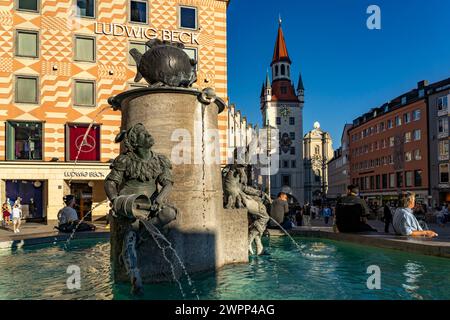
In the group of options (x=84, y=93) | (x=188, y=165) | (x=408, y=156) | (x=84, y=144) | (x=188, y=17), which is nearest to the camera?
(x=188, y=165)

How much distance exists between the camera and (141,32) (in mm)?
31078

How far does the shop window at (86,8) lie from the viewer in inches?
1180

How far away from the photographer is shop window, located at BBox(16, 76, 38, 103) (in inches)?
1117

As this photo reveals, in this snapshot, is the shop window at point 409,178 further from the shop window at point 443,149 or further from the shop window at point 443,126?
the shop window at point 443,126

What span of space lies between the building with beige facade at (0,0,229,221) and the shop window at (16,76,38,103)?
6 cm

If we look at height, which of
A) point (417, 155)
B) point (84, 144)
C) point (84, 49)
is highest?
point (84, 49)

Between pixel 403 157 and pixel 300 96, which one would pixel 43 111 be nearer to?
pixel 403 157

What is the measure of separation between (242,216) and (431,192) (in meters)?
52.5

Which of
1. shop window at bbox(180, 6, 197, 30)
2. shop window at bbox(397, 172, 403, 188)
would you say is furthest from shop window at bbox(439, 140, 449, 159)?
shop window at bbox(180, 6, 197, 30)

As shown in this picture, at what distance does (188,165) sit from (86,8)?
89.4 feet

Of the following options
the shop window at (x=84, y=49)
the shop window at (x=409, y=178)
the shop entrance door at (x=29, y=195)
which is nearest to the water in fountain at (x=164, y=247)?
the shop entrance door at (x=29, y=195)

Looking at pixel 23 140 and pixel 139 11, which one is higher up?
pixel 139 11

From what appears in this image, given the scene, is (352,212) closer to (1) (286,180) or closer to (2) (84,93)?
(2) (84,93)

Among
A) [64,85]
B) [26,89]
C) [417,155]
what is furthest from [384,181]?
[26,89]
